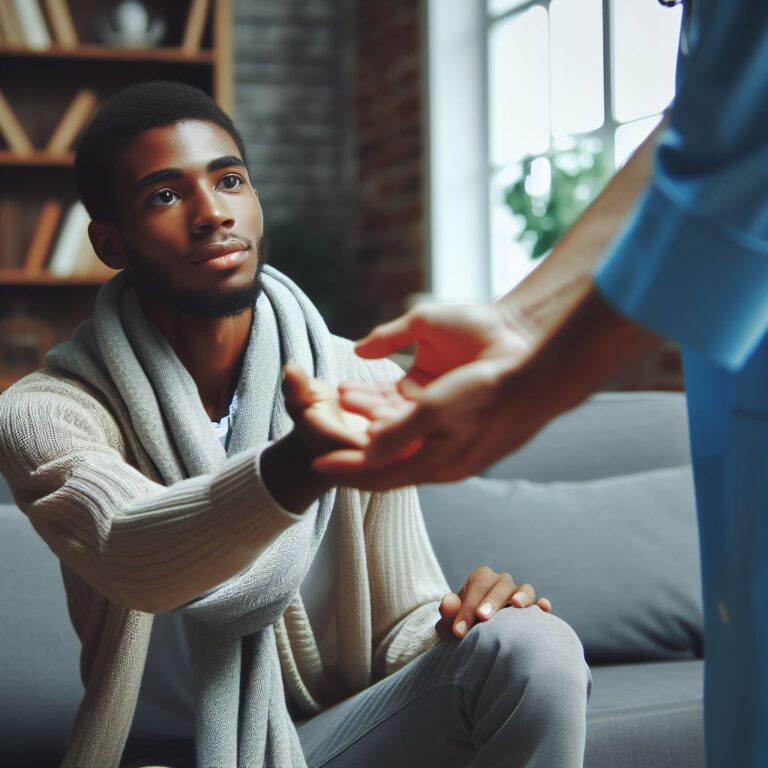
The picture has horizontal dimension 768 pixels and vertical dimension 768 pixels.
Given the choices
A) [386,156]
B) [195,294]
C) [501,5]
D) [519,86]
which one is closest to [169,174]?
[195,294]

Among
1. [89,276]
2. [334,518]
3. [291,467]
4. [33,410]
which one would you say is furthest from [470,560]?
[89,276]

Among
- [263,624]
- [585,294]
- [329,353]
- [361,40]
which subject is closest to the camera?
[585,294]

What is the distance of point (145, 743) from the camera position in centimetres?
136

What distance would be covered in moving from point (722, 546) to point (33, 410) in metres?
0.70

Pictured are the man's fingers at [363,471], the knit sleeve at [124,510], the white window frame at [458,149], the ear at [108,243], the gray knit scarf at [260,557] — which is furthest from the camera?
the white window frame at [458,149]

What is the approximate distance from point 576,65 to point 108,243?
93.7 inches

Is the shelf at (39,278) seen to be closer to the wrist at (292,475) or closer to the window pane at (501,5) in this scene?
the window pane at (501,5)

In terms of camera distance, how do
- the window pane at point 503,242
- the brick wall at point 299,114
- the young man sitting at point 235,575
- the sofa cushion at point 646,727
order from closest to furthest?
the young man sitting at point 235,575 → the sofa cushion at point 646,727 → the window pane at point 503,242 → the brick wall at point 299,114

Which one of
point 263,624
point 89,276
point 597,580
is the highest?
point 263,624

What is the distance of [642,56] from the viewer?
9.99 ft

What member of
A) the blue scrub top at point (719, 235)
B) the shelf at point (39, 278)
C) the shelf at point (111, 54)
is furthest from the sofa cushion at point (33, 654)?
the shelf at point (111, 54)

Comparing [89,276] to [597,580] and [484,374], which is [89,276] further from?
[484,374]

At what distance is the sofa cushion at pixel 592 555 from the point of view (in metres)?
1.73

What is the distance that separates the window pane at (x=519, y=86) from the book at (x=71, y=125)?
1415mm
